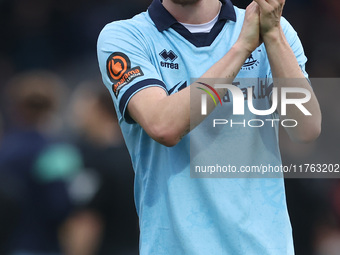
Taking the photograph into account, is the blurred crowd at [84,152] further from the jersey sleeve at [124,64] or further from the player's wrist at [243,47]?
the player's wrist at [243,47]

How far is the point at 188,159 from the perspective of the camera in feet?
8.18

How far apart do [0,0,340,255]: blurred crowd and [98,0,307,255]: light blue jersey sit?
1.54 m

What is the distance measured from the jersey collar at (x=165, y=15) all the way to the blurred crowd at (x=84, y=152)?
66.4 inches

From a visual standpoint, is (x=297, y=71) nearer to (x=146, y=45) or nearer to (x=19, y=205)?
(x=146, y=45)

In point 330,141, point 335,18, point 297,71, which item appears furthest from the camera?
point 335,18

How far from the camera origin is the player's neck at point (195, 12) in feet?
8.77

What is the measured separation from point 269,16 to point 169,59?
40 centimetres

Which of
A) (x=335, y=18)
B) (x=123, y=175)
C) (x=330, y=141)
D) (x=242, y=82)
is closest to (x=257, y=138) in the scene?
(x=242, y=82)

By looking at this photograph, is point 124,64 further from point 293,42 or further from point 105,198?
point 105,198

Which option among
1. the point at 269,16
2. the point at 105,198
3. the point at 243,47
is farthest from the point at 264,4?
the point at 105,198

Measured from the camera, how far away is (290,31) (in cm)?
268

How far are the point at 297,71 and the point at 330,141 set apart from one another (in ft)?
9.63

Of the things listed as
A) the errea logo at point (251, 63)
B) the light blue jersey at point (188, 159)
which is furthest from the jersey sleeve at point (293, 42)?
the errea logo at point (251, 63)

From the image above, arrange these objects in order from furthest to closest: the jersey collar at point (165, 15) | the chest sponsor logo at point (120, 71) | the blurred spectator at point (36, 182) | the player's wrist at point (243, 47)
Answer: the blurred spectator at point (36, 182), the jersey collar at point (165, 15), the chest sponsor logo at point (120, 71), the player's wrist at point (243, 47)
